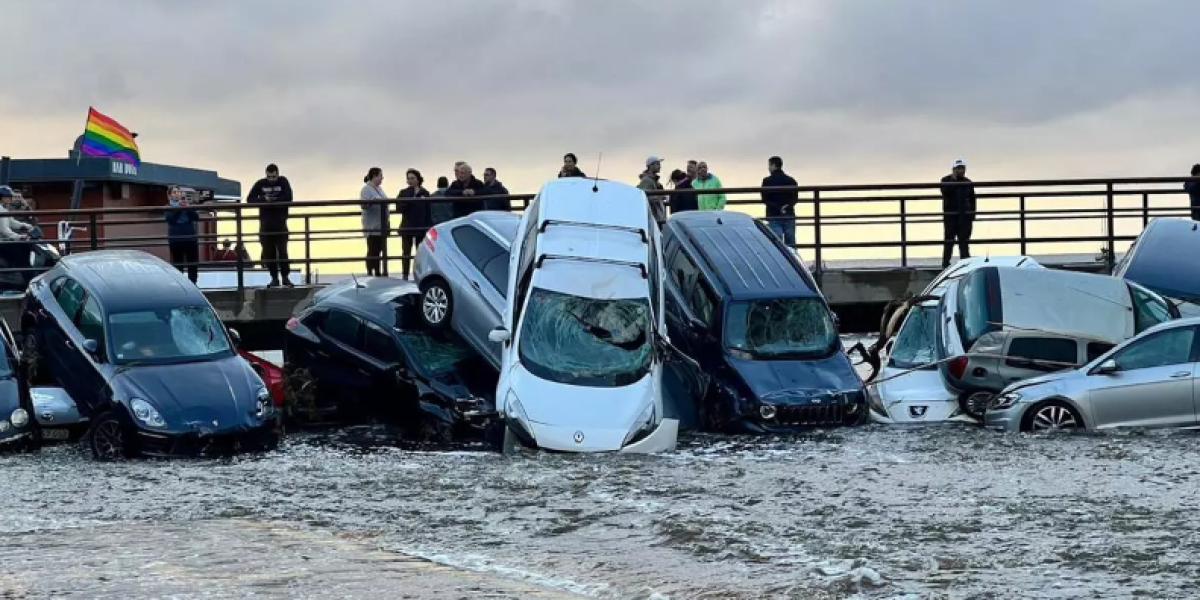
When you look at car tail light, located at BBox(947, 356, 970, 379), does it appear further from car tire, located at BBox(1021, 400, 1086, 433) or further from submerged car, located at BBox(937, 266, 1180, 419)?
car tire, located at BBox(1021, 400, 1086, 433)

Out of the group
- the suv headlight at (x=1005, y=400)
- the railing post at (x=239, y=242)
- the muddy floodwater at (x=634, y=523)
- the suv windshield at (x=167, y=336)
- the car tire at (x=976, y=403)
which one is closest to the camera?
the muddy floodwater at (x=634, y=523)

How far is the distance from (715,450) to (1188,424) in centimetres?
454

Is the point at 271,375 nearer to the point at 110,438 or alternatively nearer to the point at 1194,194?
the point at 110,438

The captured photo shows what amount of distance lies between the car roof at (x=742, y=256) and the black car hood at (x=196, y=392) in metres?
5.41

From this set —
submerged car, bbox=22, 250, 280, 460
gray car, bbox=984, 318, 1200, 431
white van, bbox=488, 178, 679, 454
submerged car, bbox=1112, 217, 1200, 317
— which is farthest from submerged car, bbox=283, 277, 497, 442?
submerged car, bbox=1112, 217, 1200, 317

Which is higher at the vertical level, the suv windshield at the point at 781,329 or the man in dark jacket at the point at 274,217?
the man in dark jacket at the point at 274,217

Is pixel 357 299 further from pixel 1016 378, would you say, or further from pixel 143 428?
pixel 1016 378

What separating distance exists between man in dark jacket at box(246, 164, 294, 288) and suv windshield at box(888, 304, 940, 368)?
9826 millimetres

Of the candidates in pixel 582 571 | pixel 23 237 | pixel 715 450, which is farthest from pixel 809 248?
pixel 582 571

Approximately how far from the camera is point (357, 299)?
840 inches

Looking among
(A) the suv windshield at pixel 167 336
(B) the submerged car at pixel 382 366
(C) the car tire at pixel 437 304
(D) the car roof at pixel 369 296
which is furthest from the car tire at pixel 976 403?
(A) the suv windshield at pixel 167 336

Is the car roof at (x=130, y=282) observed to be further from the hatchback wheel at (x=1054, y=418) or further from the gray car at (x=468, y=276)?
the hatchback wheel at (x=1054, y=418)

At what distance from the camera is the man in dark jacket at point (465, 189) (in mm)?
26062

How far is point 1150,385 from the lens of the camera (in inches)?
673
